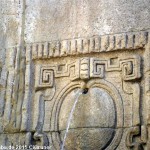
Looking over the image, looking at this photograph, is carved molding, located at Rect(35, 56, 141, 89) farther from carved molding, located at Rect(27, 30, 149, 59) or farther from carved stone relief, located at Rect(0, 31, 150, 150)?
carved molding, located at Rect(27, 30, 149, 59)

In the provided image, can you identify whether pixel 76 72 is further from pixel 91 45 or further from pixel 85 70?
pixel 91 45

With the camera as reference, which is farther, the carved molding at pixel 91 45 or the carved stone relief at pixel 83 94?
the carved molding at pixel 91 45

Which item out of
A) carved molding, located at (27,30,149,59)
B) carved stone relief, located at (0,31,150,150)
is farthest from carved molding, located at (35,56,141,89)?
carved molding, located at (27,30,149,59)

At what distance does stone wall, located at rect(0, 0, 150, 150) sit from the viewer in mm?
4273

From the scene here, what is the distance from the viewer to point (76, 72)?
4523 mm

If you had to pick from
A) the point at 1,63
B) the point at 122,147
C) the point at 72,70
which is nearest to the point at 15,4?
the point at 1,63

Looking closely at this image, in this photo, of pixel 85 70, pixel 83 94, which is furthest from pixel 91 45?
pixel 83 94

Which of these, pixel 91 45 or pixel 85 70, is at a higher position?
pixel 91 45

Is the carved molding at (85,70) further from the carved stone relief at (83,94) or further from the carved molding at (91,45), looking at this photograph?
the carved molding at (91,45)

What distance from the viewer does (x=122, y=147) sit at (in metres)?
4.20

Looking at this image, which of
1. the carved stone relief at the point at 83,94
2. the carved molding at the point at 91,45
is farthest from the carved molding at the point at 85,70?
the carved molding at the point at 91,45

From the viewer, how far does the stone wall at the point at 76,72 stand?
427 centimetres

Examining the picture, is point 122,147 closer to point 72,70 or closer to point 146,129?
point 146,129

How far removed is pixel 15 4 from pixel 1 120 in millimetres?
1309
